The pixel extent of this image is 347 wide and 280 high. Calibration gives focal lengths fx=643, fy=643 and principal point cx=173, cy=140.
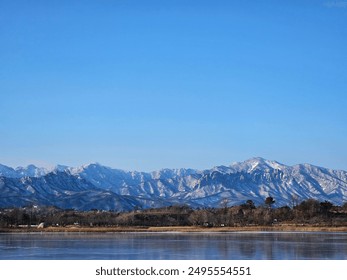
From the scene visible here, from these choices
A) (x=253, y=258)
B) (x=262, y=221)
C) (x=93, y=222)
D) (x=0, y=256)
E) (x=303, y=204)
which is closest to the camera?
(x=253, y=258)

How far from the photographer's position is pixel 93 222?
189 m

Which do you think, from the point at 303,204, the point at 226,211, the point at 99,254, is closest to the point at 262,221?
the point at 303,204
